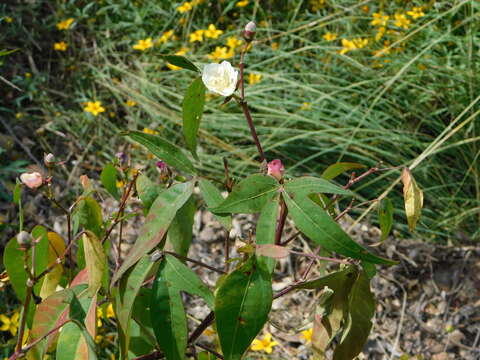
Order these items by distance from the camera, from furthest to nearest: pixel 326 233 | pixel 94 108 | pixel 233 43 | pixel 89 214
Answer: pixel 233 43
pixel 94 108
pixel 89 214
pixel 326 233

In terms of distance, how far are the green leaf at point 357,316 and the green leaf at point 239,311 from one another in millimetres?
146

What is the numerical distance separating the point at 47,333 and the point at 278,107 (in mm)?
1962

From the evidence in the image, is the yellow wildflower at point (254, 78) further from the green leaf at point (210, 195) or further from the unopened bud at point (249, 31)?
the green leaf at point (210, 195)

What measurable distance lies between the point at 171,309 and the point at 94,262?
10cm

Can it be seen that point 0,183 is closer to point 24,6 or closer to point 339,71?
point 24,6

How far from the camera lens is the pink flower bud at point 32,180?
0.76 metres

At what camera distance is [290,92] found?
258 centimetres

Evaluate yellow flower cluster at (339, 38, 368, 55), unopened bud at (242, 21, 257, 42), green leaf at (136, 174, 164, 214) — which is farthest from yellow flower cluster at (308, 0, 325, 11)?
green leaf at (136, 174, 164, 214)

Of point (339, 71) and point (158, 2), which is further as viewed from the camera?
point (158, 2)

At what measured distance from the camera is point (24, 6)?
2.98 meters

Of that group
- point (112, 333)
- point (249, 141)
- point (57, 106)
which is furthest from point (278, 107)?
point (112, 333)

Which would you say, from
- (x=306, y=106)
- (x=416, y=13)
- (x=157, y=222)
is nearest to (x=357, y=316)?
(x=157, y=222)

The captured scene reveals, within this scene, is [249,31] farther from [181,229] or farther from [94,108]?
[94,108]

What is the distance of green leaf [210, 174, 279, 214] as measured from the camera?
63 cm
